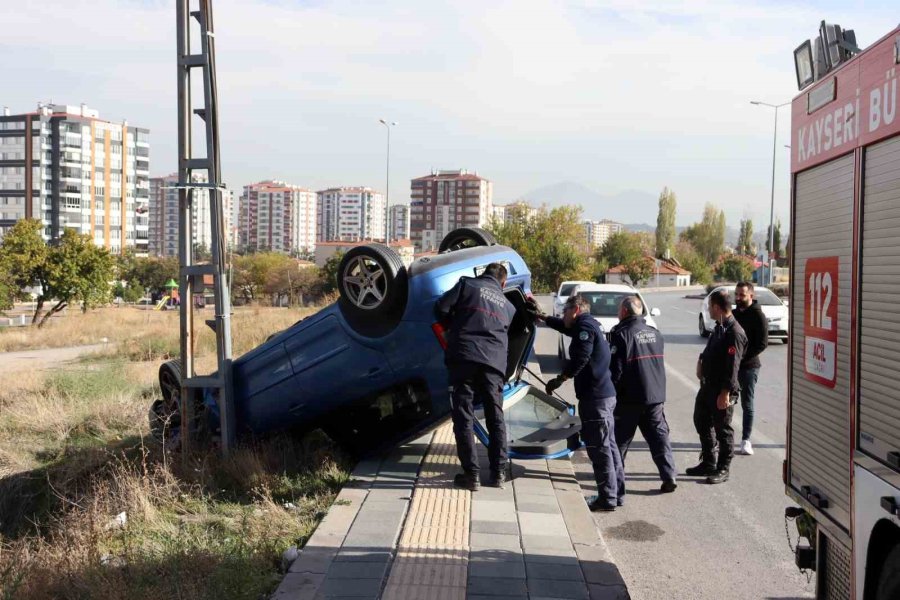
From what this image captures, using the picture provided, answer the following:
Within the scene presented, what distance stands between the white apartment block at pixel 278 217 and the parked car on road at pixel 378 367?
183 m

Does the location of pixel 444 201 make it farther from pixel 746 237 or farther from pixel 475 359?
pixel 475 359

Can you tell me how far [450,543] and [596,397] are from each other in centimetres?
190

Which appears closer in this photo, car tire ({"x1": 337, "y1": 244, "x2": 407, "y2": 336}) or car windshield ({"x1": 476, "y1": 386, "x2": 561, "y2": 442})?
car tire ({"x1": 337, "y1": 244, "x2": 407, "y2": 336})

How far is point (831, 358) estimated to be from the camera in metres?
3.81

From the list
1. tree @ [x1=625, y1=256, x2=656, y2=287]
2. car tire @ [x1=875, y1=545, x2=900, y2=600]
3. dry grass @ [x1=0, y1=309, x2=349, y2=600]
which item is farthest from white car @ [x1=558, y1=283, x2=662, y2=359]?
tree @ [x1=625, y1=256, x2=656, y2=287]

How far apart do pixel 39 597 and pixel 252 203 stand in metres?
196

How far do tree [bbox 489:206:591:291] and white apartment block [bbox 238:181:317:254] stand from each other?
5456 inches

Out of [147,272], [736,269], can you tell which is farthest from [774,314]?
[147,272]

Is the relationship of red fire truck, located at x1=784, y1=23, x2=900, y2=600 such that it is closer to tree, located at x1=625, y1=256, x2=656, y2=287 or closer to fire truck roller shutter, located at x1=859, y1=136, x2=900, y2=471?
fire truck roller shutter, located at x1=859, y1=136, x2=900, y2=471

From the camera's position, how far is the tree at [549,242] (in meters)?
51.1

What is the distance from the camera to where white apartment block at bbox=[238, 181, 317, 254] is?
191000 mm

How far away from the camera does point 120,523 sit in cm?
620

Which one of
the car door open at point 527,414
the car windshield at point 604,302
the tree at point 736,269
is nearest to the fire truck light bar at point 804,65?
the car door open at point 527,414

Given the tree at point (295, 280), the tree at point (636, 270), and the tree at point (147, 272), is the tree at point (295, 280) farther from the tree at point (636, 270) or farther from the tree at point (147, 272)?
the tree at point (636, 270)
